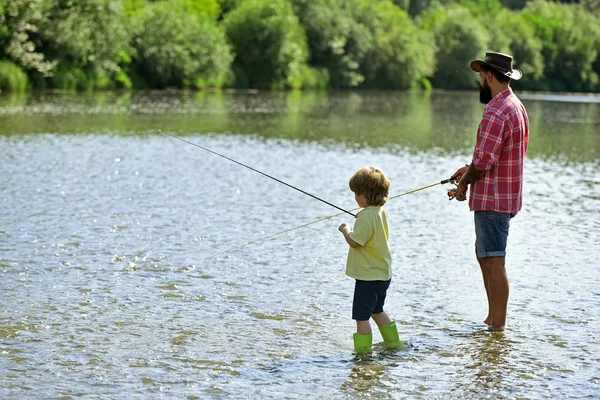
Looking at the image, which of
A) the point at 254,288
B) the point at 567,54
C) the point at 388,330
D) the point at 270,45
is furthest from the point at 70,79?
the point at 567,54

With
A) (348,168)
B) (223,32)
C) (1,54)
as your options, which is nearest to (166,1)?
(223,32)

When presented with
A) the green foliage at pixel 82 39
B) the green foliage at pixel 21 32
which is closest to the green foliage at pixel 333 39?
the green foliage at pixel 82 39

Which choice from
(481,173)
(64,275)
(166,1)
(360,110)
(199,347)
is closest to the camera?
(199,347)

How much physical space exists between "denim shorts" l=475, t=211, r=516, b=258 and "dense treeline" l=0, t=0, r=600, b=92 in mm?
16706

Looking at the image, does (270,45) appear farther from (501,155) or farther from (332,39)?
(501,155)

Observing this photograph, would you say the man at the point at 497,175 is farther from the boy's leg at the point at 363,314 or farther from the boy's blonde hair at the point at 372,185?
the boy's leg at the point at 363,314

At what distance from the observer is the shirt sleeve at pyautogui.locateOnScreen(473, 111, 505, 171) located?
772 cm

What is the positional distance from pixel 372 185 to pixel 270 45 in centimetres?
6989

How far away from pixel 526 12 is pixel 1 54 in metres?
102

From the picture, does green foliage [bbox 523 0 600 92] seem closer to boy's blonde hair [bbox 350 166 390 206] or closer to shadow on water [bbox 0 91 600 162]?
shadow on water [bbox 0 91 600 162]

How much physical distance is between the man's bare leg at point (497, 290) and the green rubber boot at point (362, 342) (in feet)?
4.11

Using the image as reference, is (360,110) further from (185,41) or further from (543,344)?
(543,344)

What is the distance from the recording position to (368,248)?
23.3 ft

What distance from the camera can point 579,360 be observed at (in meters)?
7.09
